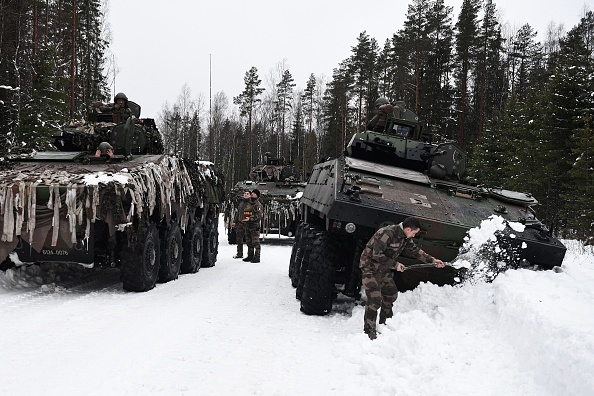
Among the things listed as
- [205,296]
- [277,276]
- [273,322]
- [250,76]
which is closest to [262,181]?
[277,276]

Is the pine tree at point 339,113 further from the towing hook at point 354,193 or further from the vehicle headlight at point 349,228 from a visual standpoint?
the vehicle headlight at point 349,228

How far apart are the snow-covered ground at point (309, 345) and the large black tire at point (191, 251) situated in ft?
11.0

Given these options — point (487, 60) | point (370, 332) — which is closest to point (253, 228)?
point (370, 332)

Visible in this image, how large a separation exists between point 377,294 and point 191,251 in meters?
5.92

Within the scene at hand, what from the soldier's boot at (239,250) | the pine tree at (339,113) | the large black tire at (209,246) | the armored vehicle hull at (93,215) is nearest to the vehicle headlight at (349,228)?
the armored vehicle hull at (93,215)

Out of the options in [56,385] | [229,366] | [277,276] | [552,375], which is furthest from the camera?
[277,276]

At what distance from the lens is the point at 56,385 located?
3.60m

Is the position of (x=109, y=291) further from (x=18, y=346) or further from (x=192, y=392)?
(x=192, y=392)

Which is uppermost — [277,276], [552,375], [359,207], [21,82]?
[21,82]

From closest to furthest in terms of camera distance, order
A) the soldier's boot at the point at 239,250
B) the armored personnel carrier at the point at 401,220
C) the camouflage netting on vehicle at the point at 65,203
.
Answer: the armored personnel carrier at the point at 401,220 → the camouflage netting on vehicle at the point at 65,203 → the soldier's boot at the point at 239,250

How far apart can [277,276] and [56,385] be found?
646 cm

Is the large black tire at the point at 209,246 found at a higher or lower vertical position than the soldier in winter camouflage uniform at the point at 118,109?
lower

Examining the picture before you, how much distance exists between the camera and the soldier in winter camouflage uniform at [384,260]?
5.11 m

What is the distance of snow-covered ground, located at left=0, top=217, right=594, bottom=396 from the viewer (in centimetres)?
360
